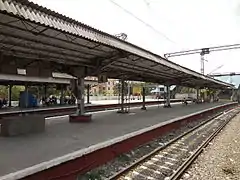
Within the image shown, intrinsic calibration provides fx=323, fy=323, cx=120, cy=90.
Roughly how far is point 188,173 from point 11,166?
485cm

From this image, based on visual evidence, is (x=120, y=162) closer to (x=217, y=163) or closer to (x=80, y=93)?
(x=217, y=163)

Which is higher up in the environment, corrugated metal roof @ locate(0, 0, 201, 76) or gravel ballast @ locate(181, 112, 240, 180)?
corrugated metal roof @ locate(0, 0, 201, 76)

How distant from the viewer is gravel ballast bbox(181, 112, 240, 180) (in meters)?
8.93

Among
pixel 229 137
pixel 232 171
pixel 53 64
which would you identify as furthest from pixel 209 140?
pixel 53 64

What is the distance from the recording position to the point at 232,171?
955cm

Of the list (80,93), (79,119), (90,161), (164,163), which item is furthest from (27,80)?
(90,161)

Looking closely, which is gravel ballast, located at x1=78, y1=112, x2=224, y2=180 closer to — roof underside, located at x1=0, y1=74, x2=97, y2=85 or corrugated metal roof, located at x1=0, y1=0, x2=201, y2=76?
corrugated metal roof, located at x1=0, y1=0, x2=201, y2=76

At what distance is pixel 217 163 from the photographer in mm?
10570

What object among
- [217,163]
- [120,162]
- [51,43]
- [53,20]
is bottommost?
[217,163]

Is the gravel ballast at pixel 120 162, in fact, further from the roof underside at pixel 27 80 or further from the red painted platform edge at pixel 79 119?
Answer: the roof underside at pixel 27 80

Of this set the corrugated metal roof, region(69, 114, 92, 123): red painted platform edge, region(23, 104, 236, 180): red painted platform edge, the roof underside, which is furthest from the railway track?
the roof underside

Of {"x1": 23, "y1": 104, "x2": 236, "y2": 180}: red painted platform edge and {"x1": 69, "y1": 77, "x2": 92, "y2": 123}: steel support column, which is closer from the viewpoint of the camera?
{"x1": 23, "y1": 104, "x2": 236, "y2": 180}: red painted platform edge

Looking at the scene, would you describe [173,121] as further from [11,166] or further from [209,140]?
[11,166]

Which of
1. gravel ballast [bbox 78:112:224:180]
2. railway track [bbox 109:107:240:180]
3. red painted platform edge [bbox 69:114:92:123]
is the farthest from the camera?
red painted platform edge [bbox 69:114:92:123]
